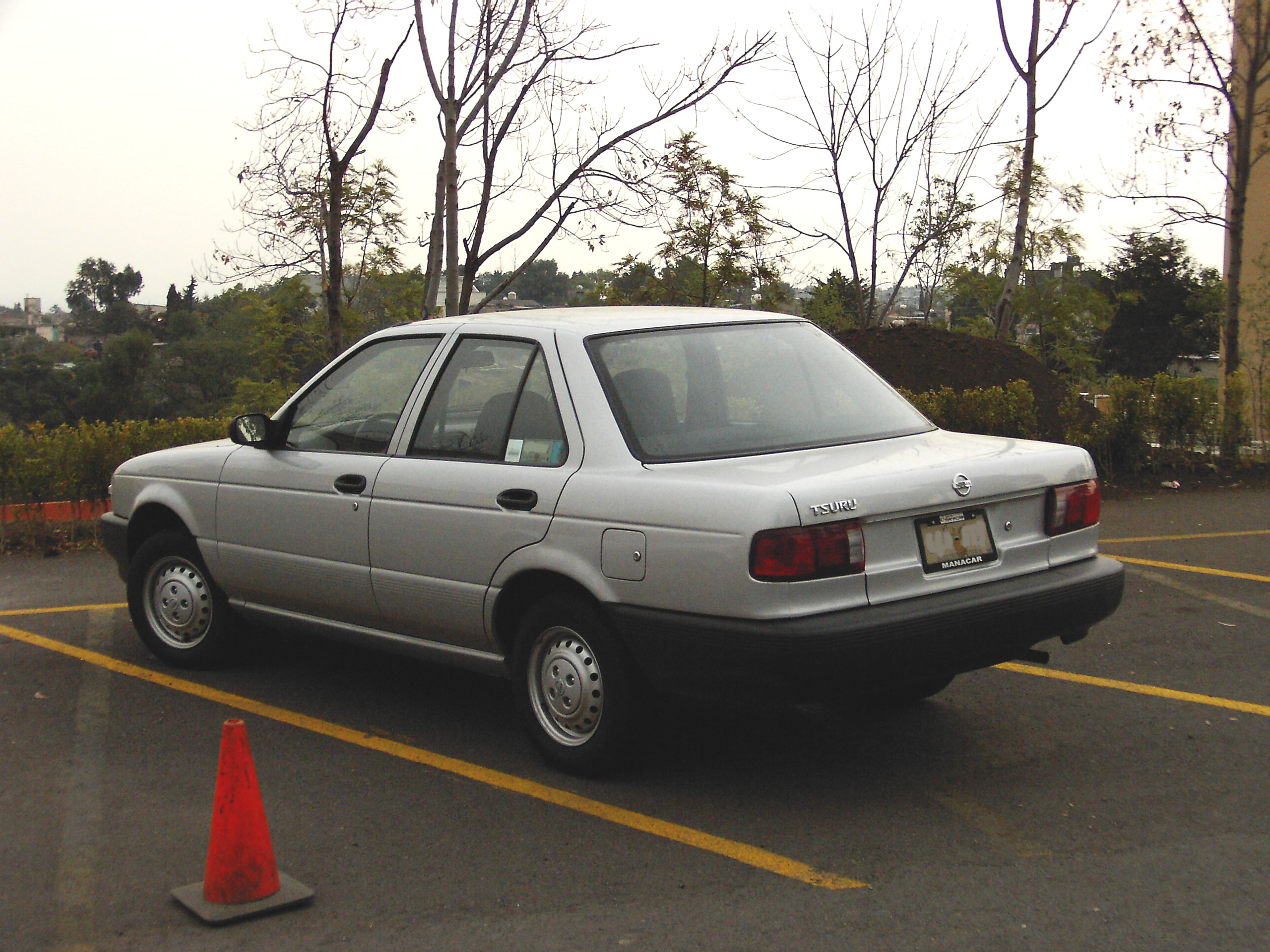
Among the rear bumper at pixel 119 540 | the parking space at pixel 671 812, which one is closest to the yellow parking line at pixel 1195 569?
the parking space at pixel 671 812

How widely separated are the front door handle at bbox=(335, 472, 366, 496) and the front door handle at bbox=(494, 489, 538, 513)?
816mm

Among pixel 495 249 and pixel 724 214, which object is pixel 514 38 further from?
pixel 724 214

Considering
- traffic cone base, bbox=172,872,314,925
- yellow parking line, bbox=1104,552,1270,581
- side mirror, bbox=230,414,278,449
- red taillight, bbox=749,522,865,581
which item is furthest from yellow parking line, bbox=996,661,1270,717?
side mirror, bbox=230,414,278,449

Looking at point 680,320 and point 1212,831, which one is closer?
point 1212,831

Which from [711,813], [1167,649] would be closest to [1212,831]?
[711,813]

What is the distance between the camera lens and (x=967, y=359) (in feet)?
55.6

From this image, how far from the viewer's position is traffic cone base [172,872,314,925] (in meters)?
3.60

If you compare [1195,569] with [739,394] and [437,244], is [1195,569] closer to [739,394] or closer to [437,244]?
[739,394]

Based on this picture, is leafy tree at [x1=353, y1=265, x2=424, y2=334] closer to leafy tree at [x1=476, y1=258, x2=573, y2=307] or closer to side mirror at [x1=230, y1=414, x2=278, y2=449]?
leafy tree at [x1=476, y1=258, x2=573, y2=307]

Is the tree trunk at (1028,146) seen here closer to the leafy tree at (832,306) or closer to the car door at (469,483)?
the leafy tree at (832,306)

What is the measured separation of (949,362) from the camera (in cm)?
1681

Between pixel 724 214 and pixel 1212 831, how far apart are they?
48.6ft

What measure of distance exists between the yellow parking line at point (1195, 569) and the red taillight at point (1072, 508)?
362 centimetres

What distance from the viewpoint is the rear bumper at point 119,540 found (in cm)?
664
